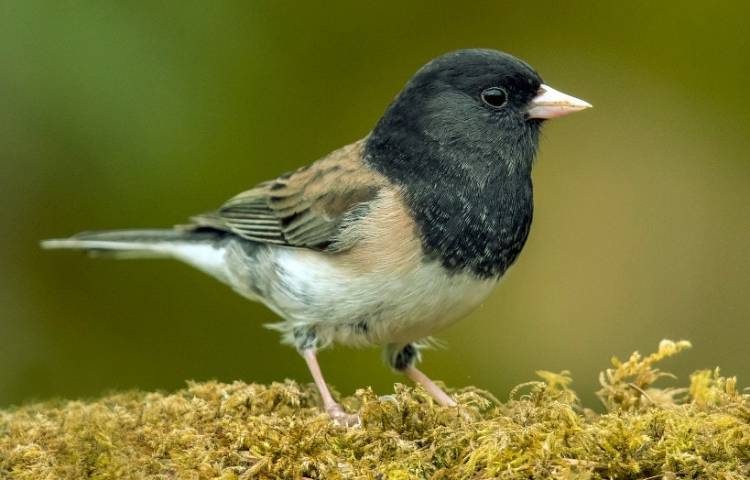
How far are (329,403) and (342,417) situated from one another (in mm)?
257

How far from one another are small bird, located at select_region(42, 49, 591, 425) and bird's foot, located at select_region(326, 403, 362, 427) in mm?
21

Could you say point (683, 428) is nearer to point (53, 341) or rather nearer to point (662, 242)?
point (53, 341)

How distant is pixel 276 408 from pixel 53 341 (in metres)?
2.20

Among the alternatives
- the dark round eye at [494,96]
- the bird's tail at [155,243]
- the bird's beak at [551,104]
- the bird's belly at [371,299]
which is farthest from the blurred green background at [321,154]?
the bird's beak at [551,104]

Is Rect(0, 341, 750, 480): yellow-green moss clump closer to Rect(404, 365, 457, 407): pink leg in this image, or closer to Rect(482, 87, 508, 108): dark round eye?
Rect(404, 365, 457, 407): pink leg

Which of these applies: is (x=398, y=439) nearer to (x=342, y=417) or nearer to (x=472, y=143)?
(x=342, y=417)

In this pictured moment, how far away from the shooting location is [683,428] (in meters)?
2.15

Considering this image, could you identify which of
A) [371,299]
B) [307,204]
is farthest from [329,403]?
[307,204]

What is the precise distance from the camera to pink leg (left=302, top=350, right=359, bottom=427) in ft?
8.54

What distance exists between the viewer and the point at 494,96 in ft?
11.1

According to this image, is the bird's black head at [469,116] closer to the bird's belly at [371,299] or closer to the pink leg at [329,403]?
the bird's belly at [371,299]

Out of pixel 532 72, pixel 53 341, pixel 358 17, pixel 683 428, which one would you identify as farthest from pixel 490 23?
pixel 683 428

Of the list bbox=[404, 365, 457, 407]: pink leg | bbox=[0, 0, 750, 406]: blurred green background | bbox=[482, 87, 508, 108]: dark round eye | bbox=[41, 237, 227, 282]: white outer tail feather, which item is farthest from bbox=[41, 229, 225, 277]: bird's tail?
bbox=[482, 87, 508, 108]: dark round eye

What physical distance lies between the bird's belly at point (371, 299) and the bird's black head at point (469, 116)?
449 mm
